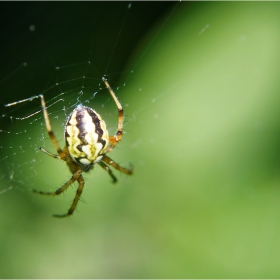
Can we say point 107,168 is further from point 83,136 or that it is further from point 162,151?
point 83,136

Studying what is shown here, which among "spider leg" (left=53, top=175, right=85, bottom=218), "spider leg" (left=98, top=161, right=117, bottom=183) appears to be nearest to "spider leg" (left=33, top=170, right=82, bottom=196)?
"spider leg" (left=53, top=175, right=85, bottom=218)

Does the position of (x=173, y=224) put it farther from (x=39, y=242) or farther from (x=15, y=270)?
(x=15, y=270)

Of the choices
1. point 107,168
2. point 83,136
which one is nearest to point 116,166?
point 107,168

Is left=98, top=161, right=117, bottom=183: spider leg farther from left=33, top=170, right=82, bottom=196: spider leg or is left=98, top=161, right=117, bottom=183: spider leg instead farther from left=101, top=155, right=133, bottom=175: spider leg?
left=33, top=170, right=82, bottom=196: spider leg

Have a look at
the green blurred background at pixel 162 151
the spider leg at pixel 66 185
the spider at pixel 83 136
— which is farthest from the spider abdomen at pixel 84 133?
the green blurred background at pixel 162 151

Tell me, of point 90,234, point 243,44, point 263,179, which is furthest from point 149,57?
point 90,234

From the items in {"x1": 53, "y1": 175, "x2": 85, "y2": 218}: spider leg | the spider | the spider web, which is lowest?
{"x1": 53, "y1": 175, "x2": 85, "y2": 218}: spider leg
